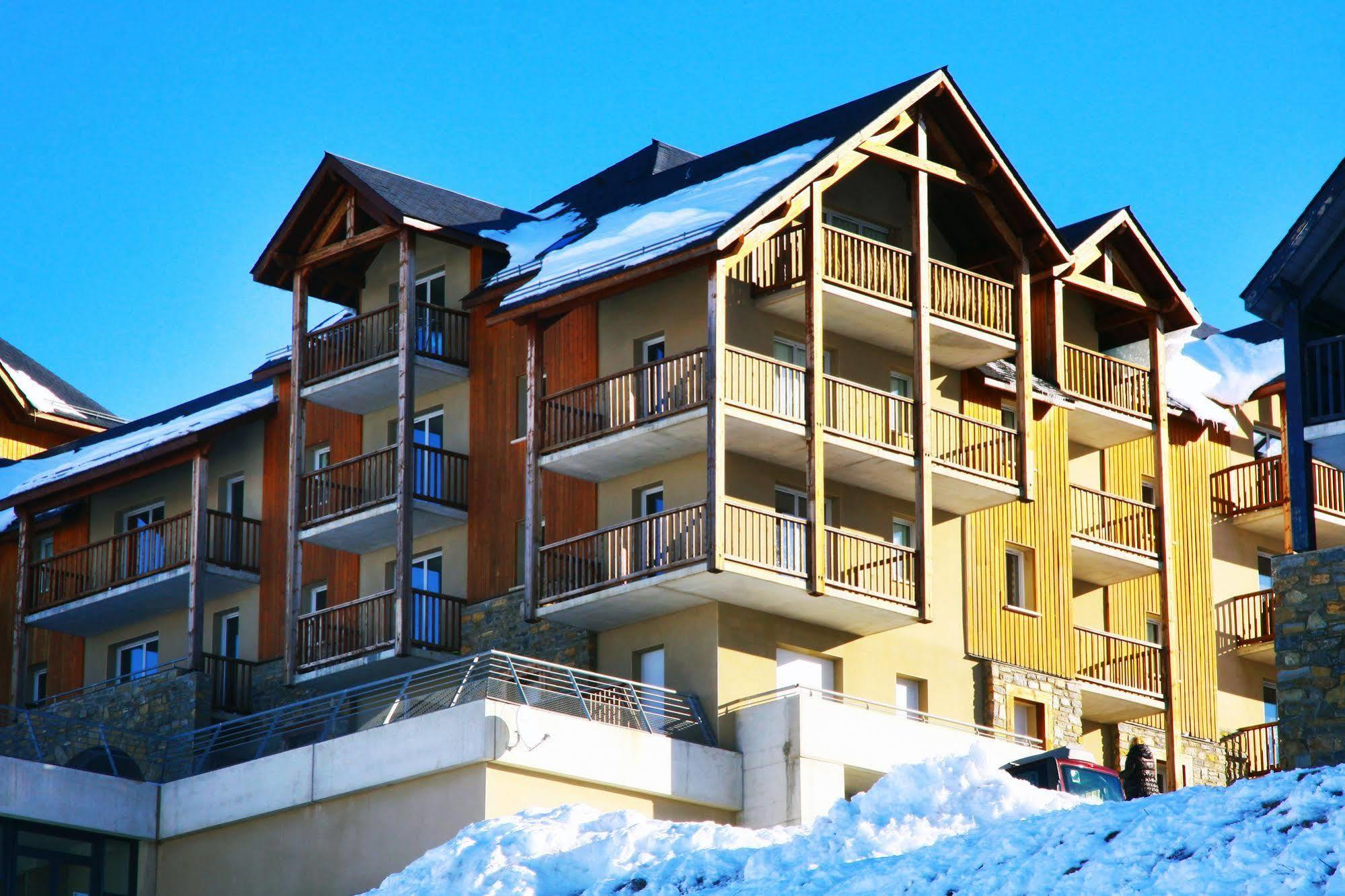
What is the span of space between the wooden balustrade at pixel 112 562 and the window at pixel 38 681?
305 cm

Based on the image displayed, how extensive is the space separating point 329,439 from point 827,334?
10.6 meters

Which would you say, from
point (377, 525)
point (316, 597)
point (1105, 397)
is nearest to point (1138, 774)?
point (1105, 397)

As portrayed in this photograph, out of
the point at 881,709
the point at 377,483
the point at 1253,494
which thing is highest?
the point at 1253,494

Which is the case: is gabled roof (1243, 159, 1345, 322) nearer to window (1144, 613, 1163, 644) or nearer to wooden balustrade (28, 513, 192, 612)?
window (1144, 613, 1163, 644)

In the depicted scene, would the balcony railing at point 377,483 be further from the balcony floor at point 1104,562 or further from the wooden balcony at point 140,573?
the balcony floor at point 1104,562

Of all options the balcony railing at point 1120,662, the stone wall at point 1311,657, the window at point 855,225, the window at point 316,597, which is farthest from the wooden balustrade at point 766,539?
the window at point 316,597

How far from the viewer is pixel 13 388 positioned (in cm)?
5728

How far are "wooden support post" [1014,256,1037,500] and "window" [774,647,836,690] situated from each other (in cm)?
476

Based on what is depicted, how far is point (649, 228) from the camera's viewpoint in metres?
38.7

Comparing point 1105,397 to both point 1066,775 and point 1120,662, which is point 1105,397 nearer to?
point 1120,662

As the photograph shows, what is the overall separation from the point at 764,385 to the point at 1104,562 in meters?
9.71

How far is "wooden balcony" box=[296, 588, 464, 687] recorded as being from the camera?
131ft

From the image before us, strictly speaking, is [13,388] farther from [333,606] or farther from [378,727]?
[378,727]

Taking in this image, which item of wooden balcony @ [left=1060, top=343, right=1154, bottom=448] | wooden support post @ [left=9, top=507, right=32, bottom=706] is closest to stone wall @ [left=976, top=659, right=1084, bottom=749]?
wooden balcony @ [left=1060, top=343, right=1154, bottom=448]
